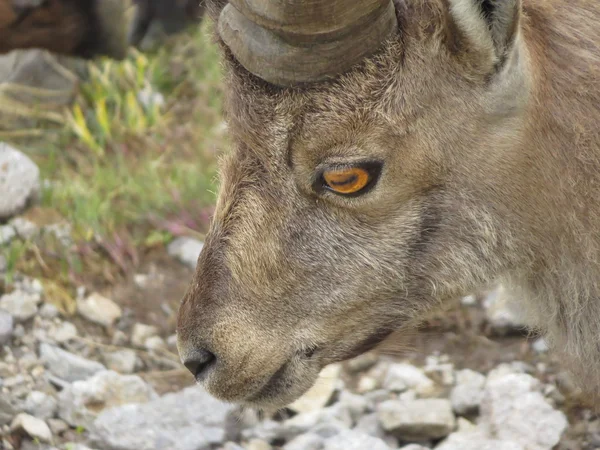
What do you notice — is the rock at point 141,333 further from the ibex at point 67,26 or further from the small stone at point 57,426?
the ibex at point 67,26

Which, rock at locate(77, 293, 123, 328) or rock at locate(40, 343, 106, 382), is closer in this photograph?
rock at locate(40, 343, 106, 382)

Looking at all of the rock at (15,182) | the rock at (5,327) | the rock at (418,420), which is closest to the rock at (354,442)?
the rock at (418,420)

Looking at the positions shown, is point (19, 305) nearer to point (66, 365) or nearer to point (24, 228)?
point (66, 365)

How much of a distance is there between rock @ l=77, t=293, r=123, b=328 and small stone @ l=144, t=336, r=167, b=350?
0.93 feet

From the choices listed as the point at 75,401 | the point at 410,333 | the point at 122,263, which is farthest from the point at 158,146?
the point at 410,333

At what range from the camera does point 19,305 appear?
5809mm

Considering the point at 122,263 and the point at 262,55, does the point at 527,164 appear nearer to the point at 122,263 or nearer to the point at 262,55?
the point at 262,55

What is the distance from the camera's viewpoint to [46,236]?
259 inches

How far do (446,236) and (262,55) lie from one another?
3.31 ft

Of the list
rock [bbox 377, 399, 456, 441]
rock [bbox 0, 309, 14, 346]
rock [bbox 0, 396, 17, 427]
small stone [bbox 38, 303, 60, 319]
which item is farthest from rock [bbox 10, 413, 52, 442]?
rock [bbox 377, 399, 456, 441]

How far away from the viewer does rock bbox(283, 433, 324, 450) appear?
194 inches

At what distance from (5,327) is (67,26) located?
307 centimetres

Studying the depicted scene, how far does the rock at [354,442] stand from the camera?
480 cm

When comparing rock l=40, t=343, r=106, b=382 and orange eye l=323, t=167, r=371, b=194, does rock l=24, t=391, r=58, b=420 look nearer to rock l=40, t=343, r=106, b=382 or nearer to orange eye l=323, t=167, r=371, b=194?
rock l=40, t=343, r=106, b=382
